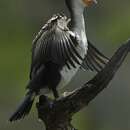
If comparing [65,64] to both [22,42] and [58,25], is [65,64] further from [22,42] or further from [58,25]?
[22,42]

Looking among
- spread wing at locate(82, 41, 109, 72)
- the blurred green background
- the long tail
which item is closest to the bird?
the long tail

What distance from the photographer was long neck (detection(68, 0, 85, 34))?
2881 mm

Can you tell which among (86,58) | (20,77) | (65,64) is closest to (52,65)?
(65,64)

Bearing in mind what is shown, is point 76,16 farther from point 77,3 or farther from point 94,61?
point 94,61

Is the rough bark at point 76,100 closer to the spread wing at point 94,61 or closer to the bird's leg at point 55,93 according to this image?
the bird's leg at point 55,93

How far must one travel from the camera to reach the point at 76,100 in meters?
2.70

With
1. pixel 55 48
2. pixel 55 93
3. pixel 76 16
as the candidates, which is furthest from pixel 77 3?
pixel 55 93

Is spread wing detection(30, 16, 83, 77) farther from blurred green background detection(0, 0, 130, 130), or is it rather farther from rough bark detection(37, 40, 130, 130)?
blurred green background detection(0, 0, 130, 130)

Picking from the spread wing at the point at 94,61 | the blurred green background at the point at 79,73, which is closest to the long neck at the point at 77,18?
the spread wing at the point at 94,61

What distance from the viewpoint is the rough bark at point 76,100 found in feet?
8.71

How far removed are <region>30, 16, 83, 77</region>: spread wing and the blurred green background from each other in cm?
237

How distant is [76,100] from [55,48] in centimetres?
21

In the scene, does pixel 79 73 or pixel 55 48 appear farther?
pixel 79 73

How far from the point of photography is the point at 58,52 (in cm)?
283
